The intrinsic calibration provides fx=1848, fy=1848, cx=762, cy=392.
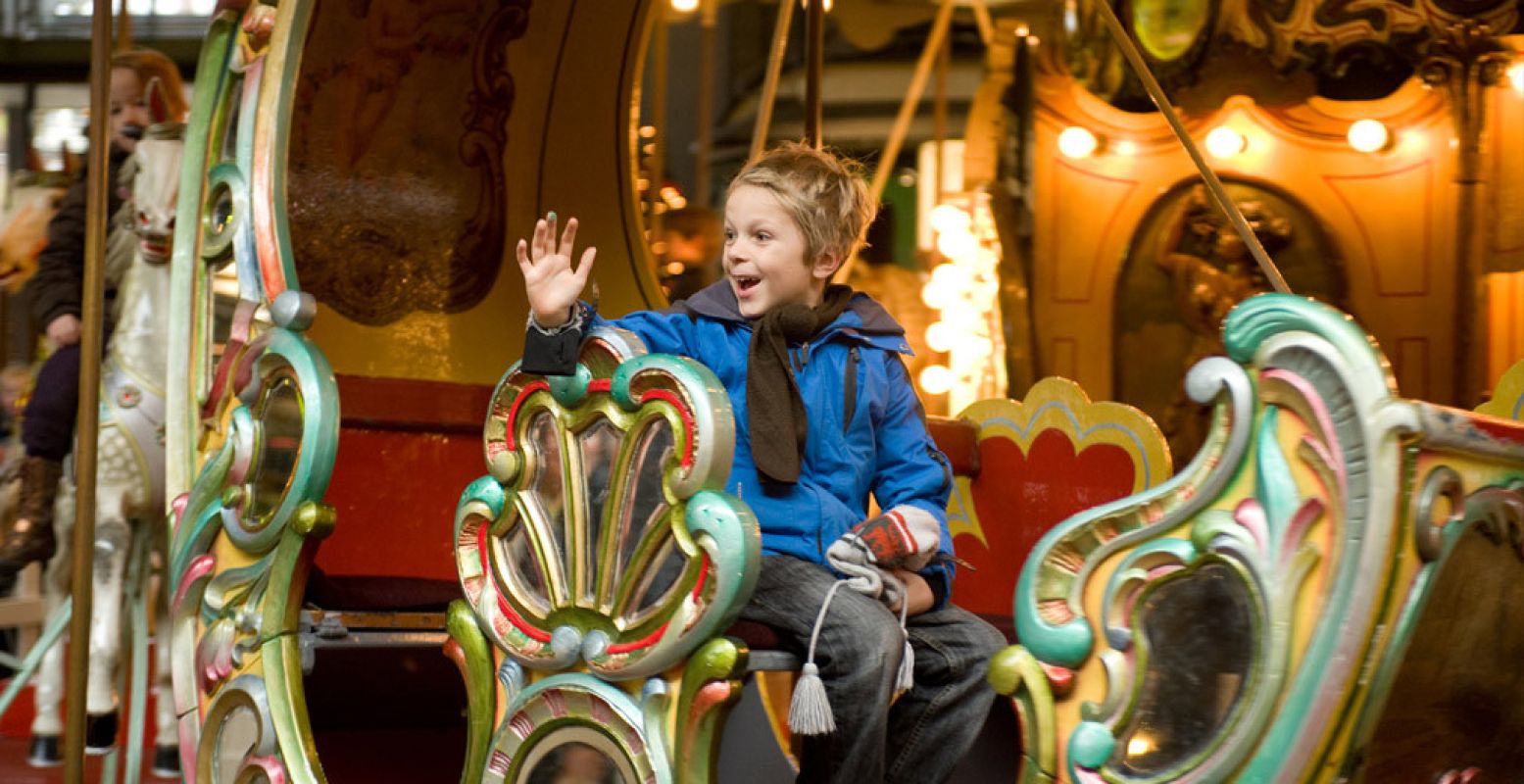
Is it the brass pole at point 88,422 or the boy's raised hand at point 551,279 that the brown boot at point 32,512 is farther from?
the boy's raised hand at point 551,279

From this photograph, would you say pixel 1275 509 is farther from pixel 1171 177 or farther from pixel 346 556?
pixel 1171 177

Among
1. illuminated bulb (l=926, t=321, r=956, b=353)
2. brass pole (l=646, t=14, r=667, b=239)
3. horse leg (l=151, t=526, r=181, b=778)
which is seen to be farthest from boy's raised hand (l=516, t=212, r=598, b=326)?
brass pole (l=646, t=14, r=667, b=239)

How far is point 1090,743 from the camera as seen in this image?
1.73 m

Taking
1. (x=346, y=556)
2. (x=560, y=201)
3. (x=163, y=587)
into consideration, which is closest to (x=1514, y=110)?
(x=560, y=201)

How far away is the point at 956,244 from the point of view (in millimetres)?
5902

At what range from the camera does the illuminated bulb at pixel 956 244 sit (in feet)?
Answer: 19.0

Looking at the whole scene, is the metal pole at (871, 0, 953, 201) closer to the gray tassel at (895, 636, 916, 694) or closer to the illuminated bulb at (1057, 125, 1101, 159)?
the illuminated bulb at (1057, 125, 1101, 159)

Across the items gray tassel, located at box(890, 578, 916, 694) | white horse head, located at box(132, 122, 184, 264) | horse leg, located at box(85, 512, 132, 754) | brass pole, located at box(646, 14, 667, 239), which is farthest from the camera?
brass pole, located at box(646, 14, 667, 239)

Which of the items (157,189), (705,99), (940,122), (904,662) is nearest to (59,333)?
(157,189)

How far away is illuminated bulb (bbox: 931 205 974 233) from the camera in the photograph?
19.3 ft

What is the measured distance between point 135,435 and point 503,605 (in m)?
1.57

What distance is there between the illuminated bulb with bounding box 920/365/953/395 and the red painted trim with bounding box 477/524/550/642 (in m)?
3.45

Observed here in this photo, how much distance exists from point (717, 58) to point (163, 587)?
14.3 ft

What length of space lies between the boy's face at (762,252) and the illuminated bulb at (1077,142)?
285cm
